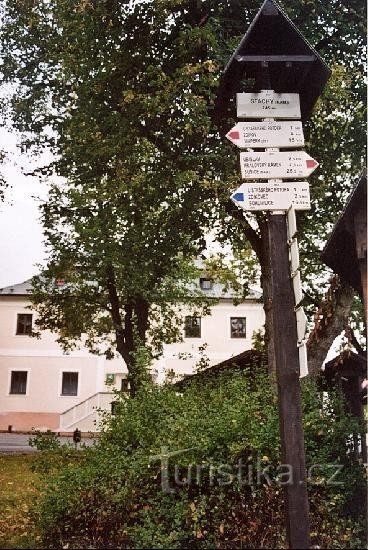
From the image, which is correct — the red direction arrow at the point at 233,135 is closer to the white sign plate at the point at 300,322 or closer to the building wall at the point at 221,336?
the white sign plate at the point at 300,322

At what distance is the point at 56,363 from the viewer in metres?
37.8

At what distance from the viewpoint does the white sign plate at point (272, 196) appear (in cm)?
550

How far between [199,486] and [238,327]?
32002 millimetres

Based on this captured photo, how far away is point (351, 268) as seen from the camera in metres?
9.62

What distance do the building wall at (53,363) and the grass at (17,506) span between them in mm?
19881

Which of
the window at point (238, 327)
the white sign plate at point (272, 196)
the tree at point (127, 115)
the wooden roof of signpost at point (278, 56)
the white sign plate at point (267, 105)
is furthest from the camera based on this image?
the window at point (238, 327)

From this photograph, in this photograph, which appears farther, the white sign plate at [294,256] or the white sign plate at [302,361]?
the white sign plate at [294,256]

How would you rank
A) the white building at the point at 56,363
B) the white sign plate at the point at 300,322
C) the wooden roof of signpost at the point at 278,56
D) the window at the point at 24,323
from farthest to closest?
1. the window at the point at 24,323
2. the white building at the point at 56,363
3. the wooden roof of signpost at the point at 278,56
4. the white sign plate at the point at 300,322

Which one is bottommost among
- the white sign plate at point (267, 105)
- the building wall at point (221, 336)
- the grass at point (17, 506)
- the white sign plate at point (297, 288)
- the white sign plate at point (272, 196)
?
the grass at point (17, 506)

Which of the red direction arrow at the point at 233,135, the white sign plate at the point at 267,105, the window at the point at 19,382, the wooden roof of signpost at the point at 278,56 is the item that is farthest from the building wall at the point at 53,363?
the red direction arrow at the point at 233,135

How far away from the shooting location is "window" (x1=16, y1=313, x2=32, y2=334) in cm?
3838

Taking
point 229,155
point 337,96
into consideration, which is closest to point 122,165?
point 229,155

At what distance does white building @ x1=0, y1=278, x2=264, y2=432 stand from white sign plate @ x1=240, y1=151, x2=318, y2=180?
30.8 metres

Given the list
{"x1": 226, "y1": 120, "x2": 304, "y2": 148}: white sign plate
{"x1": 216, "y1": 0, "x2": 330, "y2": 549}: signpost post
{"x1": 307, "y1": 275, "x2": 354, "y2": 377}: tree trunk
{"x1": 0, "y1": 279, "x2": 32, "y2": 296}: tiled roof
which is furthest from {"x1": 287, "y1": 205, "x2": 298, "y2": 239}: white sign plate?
{"x1": 0, "y1": 279, "x2": 32, "y2": 296}: tiled roof
